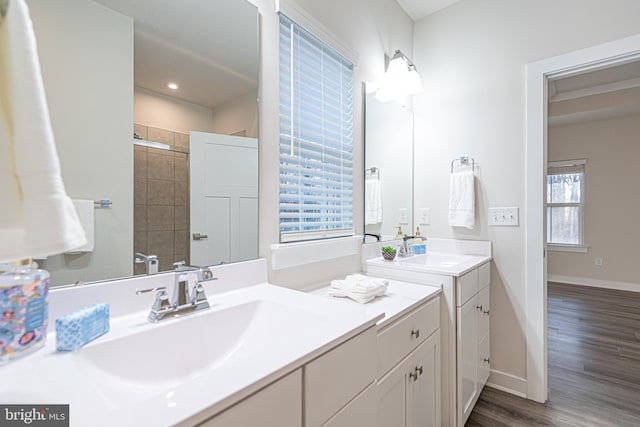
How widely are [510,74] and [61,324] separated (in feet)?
8.29

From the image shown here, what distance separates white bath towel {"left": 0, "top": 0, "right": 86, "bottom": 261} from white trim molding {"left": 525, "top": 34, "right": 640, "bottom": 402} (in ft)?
7.33

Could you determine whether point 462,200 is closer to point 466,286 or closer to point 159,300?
point 466,286

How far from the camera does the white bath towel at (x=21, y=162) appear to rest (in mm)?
414

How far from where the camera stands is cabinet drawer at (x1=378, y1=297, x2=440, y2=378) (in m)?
1.04

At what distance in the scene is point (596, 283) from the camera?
4.44 meters

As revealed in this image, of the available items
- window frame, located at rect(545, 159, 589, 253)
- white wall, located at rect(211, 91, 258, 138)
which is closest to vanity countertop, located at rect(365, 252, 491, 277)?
white wall, located at rect(211, 91, 258, 138)

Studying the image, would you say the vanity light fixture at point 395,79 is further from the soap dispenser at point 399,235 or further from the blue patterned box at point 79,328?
the blue patterned box at point 79,328

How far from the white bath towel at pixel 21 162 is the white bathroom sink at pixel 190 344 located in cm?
38

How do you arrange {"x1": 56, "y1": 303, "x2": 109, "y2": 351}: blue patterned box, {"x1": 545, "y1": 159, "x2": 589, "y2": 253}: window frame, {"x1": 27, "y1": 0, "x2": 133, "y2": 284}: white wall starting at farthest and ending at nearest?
{"x1": 545, "y1": 159, "x2": 589, "y2": 253}: window frame → {"x1": 27, "y1": 0, "x2": 133, "y2": 284}: white wall → {"x1": 56, "y1": 303, "x2": 109, "y2": 351}: blue patterned box

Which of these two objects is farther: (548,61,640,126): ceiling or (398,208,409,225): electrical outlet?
(548,61,640,126): ceiling

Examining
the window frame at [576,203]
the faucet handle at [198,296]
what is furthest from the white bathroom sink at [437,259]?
the window frame at [576,203]

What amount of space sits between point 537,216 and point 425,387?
127 centimetres

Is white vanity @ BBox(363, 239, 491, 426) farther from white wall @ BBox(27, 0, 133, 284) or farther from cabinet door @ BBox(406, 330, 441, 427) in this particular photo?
white wall @ BBox(27, 0, 133, 284)

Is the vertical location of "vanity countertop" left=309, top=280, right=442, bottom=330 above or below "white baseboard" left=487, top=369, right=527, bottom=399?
above
